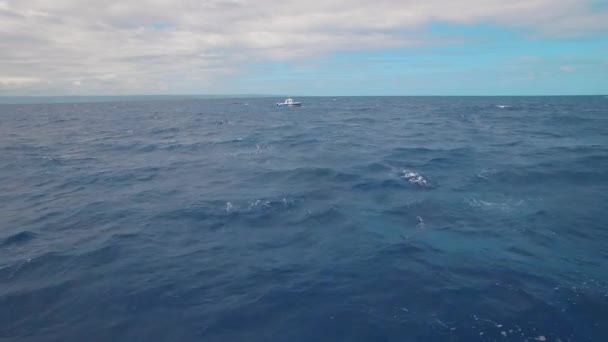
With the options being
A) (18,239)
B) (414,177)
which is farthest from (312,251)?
(18,239)

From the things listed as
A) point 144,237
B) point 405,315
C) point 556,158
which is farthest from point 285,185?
point 556,158

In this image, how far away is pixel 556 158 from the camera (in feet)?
103

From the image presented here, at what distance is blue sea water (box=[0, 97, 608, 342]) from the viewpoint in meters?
11.1

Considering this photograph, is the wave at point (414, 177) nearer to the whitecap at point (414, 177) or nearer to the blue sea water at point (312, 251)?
the whitecap at point (414, 177)

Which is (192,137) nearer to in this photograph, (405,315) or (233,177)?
(233,177)

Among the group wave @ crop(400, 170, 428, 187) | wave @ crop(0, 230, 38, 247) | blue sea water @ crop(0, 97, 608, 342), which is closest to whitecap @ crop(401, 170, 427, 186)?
wave @ crop(400, 170, 428, 187)

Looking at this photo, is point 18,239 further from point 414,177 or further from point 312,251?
point 414,177

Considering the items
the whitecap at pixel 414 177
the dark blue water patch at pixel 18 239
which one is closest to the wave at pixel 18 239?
the dark blue water patch at pixel 18 239

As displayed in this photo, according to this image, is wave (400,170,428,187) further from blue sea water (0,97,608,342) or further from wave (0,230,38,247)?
wave (0,230,38,247)

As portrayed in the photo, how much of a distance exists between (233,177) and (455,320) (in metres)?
20.1

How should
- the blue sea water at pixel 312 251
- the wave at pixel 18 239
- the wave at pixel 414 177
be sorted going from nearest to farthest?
the blue sea water at pixel 312 251
the wave at pixel 18 239
the wave at pixel 414 177

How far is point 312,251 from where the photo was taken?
617 inches

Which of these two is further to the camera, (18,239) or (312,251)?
(18,239)

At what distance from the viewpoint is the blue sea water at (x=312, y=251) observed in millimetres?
11062
